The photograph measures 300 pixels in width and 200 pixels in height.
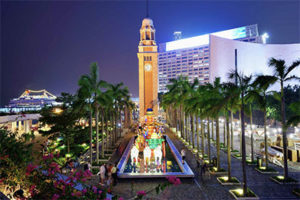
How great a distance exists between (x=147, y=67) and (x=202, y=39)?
238 ft

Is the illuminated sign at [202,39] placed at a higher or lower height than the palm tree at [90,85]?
higher

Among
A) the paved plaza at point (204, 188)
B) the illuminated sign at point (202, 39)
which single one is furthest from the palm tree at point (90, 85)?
the illuminated sign at point (202, 39)

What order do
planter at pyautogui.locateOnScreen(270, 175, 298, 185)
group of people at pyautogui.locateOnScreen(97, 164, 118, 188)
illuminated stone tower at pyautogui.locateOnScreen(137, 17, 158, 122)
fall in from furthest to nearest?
illuminated stone tower at pyautogui.locateOnScreen(137, 17, 158, 122) → planter at pyautogui.locateOnScreen(270, 175, 298, 185) → group of people at pyautogui.locateOnScreen(97, 164, 118, 188)

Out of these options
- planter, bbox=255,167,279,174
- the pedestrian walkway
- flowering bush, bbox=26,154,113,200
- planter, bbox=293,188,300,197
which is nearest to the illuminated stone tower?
planter, bbox=255,167,279,174

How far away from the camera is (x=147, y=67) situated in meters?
52.5

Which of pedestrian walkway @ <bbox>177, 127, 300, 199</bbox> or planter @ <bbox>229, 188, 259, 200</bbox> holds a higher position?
planter @ <bbox>229, 188, 259, 200</bbox>

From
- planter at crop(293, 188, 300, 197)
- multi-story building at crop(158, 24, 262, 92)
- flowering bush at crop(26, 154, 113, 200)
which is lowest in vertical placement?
planter at crop(293, 188, 300, 197)

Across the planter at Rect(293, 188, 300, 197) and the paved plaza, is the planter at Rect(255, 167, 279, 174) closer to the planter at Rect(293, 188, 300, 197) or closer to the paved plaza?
the paved plaza

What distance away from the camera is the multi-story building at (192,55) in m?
105

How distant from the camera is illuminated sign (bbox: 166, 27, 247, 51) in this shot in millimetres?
106062

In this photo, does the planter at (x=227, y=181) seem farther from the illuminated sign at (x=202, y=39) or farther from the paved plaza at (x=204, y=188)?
the illuminated sign at (x=202, y=39)

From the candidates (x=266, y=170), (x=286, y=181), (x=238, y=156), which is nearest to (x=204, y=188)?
(x=286, y=181)

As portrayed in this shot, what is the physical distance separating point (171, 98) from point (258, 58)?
46276mm

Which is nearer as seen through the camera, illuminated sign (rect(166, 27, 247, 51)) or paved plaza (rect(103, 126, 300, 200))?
paved plaza (rect(103, 126, 300, 200))
